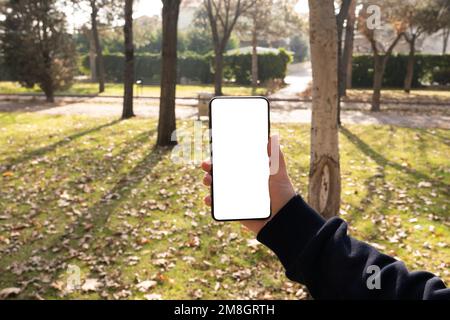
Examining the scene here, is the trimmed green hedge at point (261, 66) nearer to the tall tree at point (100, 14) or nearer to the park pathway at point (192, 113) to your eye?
the tall tree at point (100, 14)

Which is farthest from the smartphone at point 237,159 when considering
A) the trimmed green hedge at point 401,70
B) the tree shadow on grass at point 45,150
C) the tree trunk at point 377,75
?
the trimmed green hedge at point 401,70

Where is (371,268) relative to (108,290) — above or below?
above

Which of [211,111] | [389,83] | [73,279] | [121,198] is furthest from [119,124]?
[389,83]

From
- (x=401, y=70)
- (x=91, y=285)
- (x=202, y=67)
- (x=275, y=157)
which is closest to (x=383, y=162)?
(x=91, y=285)

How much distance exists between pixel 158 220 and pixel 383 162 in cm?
619

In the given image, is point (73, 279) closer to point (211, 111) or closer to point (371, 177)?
point (211, 111)

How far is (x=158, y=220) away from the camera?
686 centimetres

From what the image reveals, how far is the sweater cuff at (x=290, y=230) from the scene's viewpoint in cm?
166

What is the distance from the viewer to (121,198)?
7.77m

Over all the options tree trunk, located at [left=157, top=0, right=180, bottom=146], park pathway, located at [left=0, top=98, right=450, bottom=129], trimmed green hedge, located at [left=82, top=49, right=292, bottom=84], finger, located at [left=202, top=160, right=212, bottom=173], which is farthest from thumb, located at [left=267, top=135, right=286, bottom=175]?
trimmed green hedge, located at [left=82, top=49, right=292, bottom=84]

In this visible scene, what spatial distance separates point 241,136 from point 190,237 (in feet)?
15.5

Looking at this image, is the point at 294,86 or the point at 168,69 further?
the point at 294,86

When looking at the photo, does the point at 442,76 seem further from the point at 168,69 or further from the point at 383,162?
the point at 168,69

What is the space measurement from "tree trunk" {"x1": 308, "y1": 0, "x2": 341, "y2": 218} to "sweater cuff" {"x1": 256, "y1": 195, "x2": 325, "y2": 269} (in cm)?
333
